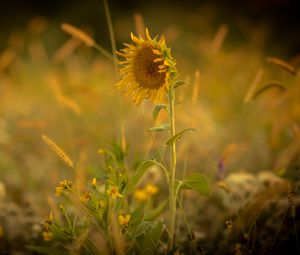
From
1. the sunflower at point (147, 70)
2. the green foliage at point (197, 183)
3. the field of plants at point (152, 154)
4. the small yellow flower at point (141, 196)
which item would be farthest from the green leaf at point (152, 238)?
the small yellow flower at point (141, 196)

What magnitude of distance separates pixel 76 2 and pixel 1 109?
4.59 metres

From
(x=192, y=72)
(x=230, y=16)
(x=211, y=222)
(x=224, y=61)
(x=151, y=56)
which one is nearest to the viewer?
(x=151, y=56)

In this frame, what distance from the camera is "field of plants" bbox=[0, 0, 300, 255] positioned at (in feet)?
5.96

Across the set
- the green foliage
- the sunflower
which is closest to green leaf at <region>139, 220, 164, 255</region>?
the green foliage

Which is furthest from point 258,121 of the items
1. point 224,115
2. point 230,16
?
point 230,16

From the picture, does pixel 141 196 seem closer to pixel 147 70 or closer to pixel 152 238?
pixel 152 238

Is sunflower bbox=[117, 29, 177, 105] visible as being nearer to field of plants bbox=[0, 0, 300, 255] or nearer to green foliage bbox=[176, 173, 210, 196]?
field of plants bbox=[0, 0, 300, 255]

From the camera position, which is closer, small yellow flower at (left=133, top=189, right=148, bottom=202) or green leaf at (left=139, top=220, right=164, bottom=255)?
green leaf at (left=139, top=220, right=164, bottom=255)

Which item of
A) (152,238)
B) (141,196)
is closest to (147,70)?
(152,238)

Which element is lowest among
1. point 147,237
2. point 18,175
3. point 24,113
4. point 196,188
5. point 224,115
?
point 147,237

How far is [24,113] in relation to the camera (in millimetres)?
3867

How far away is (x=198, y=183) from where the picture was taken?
6.09 feet

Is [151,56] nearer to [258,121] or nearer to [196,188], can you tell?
[196,188]

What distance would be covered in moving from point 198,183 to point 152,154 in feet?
3.84
